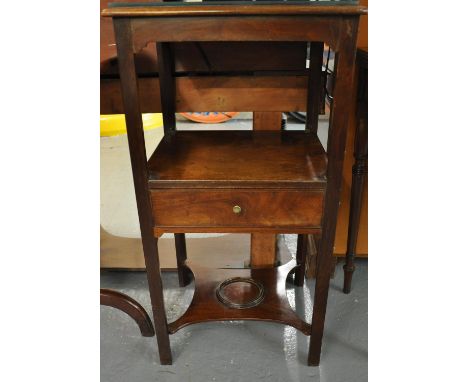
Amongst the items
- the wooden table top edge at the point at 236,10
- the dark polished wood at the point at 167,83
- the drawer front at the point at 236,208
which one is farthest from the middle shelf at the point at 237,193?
the wooden table top edge at the point at 236,10

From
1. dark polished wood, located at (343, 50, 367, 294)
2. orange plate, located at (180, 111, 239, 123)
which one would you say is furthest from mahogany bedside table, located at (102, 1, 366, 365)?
orange plate, located at (180, 111, 239, 123)

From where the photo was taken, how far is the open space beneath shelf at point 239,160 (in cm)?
93

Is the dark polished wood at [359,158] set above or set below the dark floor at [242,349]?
above

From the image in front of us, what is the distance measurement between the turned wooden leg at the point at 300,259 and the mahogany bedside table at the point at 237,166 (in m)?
0.15

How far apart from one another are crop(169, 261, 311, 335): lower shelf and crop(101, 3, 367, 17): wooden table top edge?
86 centimetres

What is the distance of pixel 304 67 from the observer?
123 cm

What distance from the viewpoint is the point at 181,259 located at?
1501 mm

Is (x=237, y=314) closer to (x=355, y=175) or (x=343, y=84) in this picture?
(x=355, y=175)

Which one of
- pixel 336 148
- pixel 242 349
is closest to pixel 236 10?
pixel 336 148

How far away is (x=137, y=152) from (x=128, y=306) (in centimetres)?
63

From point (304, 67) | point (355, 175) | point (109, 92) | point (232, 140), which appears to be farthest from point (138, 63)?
point (355, 175)

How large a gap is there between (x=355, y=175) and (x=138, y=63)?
0.78 metres

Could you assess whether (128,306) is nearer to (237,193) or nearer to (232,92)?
(237,193)

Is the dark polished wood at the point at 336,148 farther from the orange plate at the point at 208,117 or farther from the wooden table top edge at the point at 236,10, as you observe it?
the orange plate at the point at 208,117
